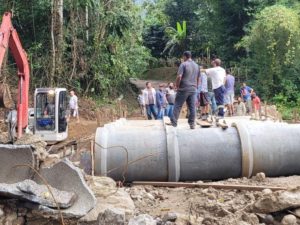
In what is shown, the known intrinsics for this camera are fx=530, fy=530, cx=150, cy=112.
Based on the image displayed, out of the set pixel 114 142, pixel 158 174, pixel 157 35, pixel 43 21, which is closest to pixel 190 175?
pixel 158 174

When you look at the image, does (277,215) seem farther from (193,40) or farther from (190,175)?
(193,40)

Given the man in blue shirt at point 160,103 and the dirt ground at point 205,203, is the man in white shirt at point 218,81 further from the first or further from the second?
the man in blue shirt at point 160,103

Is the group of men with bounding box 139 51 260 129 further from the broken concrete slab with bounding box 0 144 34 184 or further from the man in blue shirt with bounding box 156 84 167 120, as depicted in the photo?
the broken concrete slab with bounding box 0 144 34 184

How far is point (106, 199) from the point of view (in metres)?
7.14

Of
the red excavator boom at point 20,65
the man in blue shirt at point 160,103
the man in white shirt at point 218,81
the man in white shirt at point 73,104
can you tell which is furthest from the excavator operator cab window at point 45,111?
the man in white shirt at point 218,81

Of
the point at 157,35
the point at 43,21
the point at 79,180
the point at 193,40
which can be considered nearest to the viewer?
the point at 79,180

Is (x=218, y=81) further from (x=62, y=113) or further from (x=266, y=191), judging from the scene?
(x=62, y=113)

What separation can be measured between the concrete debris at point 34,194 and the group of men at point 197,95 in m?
2.89

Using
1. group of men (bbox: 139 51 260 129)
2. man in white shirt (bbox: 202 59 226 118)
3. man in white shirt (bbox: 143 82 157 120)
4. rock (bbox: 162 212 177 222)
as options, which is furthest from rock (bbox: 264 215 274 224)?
man in white shirt (bbox: 143 82 157 120)

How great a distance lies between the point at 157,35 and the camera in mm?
46594

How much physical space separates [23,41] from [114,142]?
21302 millimetres

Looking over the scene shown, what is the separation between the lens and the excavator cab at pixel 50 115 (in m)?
16.8

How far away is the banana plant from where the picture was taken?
42031 millimetres

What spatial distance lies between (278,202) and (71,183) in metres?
2.73
